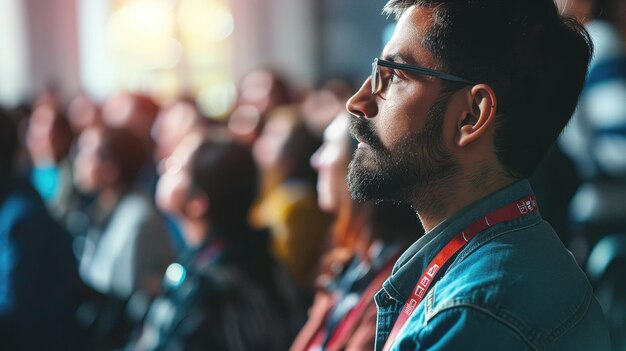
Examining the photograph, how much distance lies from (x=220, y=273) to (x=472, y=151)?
130cm

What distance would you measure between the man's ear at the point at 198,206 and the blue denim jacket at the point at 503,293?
4.49ft

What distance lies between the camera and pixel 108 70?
10.4 m

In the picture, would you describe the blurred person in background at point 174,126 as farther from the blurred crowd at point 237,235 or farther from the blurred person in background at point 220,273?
the blurred person in background at point 220,273

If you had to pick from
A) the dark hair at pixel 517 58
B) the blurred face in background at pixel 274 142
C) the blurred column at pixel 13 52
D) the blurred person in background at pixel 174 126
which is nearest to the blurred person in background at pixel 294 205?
the blurred face in background at pixel 274 142

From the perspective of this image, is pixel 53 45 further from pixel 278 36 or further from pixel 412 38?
→ pixel 412 38

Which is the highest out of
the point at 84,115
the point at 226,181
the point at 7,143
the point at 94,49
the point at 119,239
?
the point at 226,181

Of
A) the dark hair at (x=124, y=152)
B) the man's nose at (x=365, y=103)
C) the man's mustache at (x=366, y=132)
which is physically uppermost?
the man's nose at (x=365, y=103)

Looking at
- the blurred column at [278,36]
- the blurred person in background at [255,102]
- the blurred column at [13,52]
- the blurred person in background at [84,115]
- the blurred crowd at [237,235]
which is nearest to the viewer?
the blurred crowd at [237,235]

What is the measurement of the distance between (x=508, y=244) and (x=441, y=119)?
19 centimetres

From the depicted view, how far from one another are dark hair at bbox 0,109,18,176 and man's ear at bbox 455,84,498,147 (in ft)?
7.76

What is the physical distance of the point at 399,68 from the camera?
1173 millimetres

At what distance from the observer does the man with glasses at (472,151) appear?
3.45 feet

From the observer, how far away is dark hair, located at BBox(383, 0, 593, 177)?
3.63 ft

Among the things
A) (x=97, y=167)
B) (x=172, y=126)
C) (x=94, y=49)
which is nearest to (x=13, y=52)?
(x=94, y=49)
